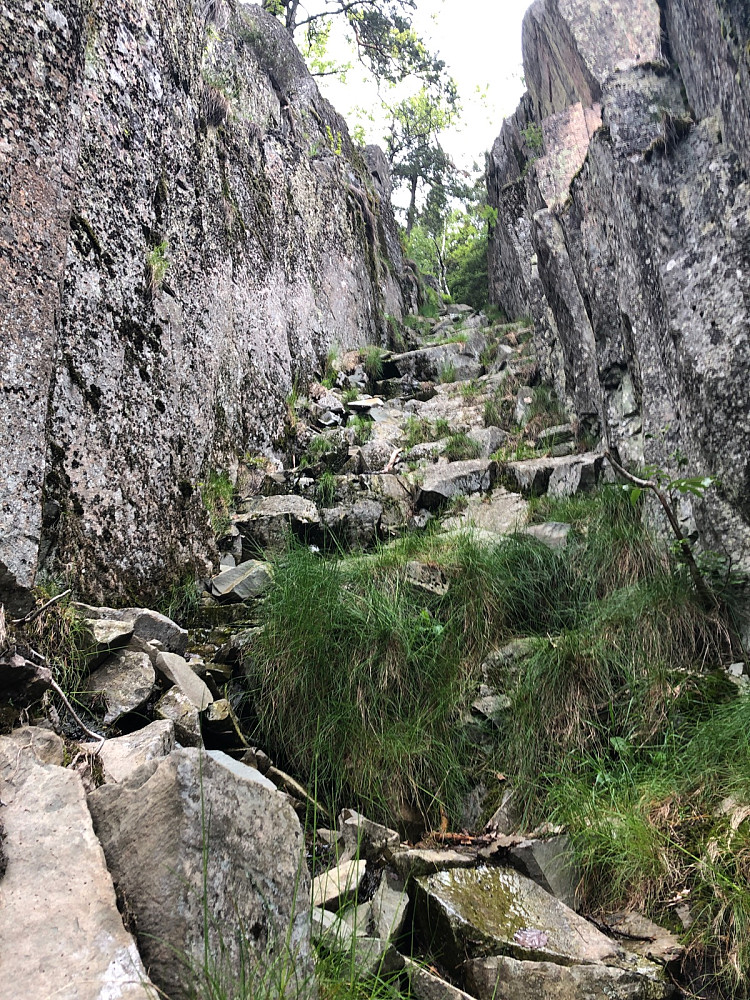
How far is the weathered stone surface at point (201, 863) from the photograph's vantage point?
139 cm

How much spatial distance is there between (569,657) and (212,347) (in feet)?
12.0

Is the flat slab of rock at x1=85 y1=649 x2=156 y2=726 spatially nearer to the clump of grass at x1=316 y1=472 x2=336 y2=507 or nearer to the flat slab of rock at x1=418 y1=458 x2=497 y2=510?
the clump of grass at x1=316 y1=472 x2=336 y2=507

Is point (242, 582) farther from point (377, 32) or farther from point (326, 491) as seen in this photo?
point (377, 32)

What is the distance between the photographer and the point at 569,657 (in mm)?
3252

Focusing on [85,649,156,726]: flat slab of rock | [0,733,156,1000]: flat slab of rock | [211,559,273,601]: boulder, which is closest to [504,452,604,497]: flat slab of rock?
[211,559,273,601]: boulder

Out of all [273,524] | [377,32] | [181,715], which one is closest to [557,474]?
[273,524]

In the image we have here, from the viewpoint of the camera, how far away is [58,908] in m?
1.39

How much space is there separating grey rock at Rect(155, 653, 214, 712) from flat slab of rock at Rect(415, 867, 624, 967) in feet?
4.29

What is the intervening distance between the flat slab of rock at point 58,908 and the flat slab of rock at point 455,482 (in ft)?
14.4

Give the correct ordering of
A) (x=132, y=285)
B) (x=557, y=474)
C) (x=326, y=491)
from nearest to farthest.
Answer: (x=132, y=285) → (x=557, y=474) → (x=326, y=491)

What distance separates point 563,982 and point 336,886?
Answer: 2.43 ft

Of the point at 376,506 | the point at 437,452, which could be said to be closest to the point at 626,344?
the point at 376,506

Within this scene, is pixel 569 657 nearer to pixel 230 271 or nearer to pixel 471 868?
pixel 471 868

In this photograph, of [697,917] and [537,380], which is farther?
[537,380]
